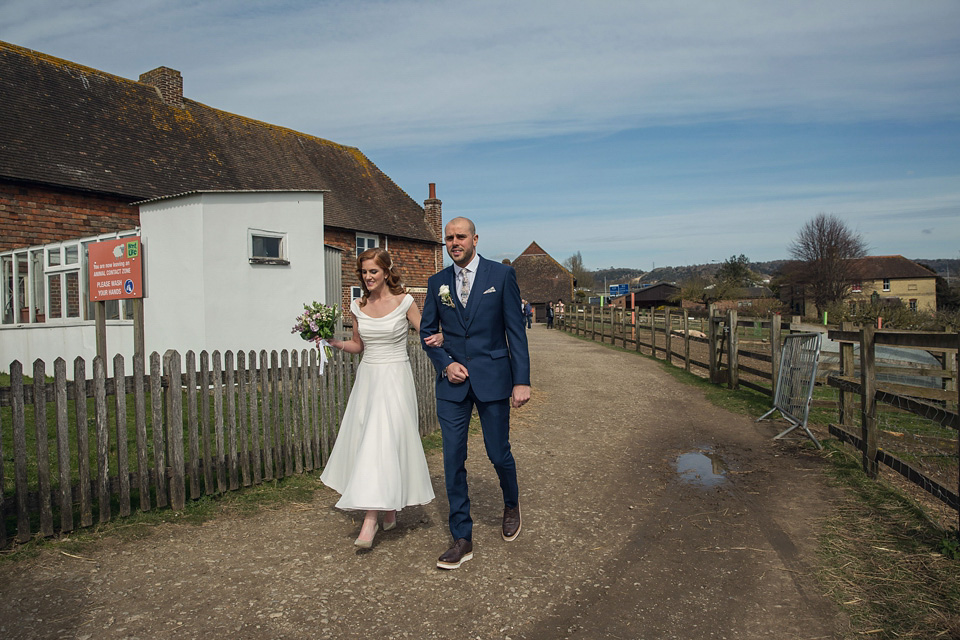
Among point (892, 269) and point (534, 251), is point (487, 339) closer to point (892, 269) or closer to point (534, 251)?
point (534, 251)

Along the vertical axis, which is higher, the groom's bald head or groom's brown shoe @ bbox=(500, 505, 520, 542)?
the groom's bald head

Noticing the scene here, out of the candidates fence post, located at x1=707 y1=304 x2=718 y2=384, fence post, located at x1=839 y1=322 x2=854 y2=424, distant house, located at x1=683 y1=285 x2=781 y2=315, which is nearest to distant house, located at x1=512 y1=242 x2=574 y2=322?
distant house, located at x1=683 y1=285 x2=781 y2=315

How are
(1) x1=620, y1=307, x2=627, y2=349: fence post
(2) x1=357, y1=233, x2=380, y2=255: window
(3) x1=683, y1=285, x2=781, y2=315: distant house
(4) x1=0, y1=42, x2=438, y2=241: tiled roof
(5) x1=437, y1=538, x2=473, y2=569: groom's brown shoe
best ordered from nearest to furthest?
1. (5) x1=437, y1=538, x2=473, y2=569: groom's brown shoe
2. (4) x1=0, y1=42, x2=438, y2=241: tiled roof
3. (1) x1=620, y1=307, x2=627, y2=349: fence post
4. (2) x1=357, y1=233, x2=380, y2=255: window
5. (3) x1=683, y1=285, x2=781, y2=315: distant house

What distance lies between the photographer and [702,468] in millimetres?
6645

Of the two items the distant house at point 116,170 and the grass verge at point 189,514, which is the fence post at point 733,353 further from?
the grass verge at point 189,514

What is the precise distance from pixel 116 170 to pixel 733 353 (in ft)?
56.5

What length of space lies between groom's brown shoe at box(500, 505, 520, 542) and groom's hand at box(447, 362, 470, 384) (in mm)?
1065

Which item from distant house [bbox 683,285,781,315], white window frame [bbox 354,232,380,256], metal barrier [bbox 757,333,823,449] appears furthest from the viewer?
distant house [bbox 683,285,781,315]

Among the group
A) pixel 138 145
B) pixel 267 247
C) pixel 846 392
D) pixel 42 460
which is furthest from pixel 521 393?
pixel 138 145

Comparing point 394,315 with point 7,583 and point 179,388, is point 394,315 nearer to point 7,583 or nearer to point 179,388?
point 179,388

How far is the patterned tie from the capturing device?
14.2ft

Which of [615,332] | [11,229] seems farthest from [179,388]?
[615,332]

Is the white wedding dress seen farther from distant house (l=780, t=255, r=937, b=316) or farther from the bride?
distant house (l=780, t=255, r=937, b=316)

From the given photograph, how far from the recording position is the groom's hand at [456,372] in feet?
13.6
